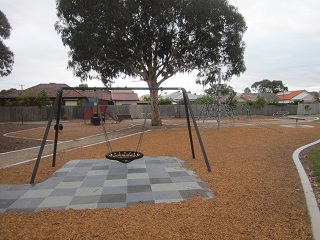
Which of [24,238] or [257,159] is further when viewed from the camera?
[257,159]

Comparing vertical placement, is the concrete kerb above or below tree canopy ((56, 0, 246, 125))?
below

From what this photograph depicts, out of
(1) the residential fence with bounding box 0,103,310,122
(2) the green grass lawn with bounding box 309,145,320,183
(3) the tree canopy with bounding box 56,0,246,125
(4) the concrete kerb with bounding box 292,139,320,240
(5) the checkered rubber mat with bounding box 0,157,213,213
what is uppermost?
(3) the tree canopy with bounding box 56,0,246,125

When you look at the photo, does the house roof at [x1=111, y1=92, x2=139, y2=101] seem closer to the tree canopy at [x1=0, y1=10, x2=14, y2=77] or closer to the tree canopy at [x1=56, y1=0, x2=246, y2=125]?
the tree canopy at [x1=0, y1=10, x2=14, y2=77]

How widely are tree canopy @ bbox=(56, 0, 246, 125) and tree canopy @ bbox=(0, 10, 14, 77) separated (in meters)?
7.70

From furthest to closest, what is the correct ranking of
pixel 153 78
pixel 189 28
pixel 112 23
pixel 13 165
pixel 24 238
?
pixel 153 78 → pixel 189 28 → pixel 112 23 → pixel 13 165 → pixel 24 238

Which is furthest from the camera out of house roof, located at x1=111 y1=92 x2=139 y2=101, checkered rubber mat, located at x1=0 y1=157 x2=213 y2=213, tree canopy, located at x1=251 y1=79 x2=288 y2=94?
tree canopy, located at x1=251 y1=79 x2=288 y2=94

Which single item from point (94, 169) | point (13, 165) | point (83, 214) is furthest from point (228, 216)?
point (13, 165)

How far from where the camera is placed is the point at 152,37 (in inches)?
621

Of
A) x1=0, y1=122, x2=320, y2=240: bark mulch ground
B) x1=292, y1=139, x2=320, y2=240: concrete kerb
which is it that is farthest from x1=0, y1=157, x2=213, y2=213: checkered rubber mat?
x1=292, y1=139, x2=320, y2=240: concrete kerb

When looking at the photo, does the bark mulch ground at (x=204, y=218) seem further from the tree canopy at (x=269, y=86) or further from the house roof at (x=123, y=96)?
the tree canopy at (x=269, y=86)

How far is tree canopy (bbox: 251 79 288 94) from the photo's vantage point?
99.0m

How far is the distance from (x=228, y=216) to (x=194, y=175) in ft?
6.90

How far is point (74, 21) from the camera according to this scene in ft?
50.8

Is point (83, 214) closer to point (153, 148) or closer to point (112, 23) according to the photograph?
point (153, 148)
